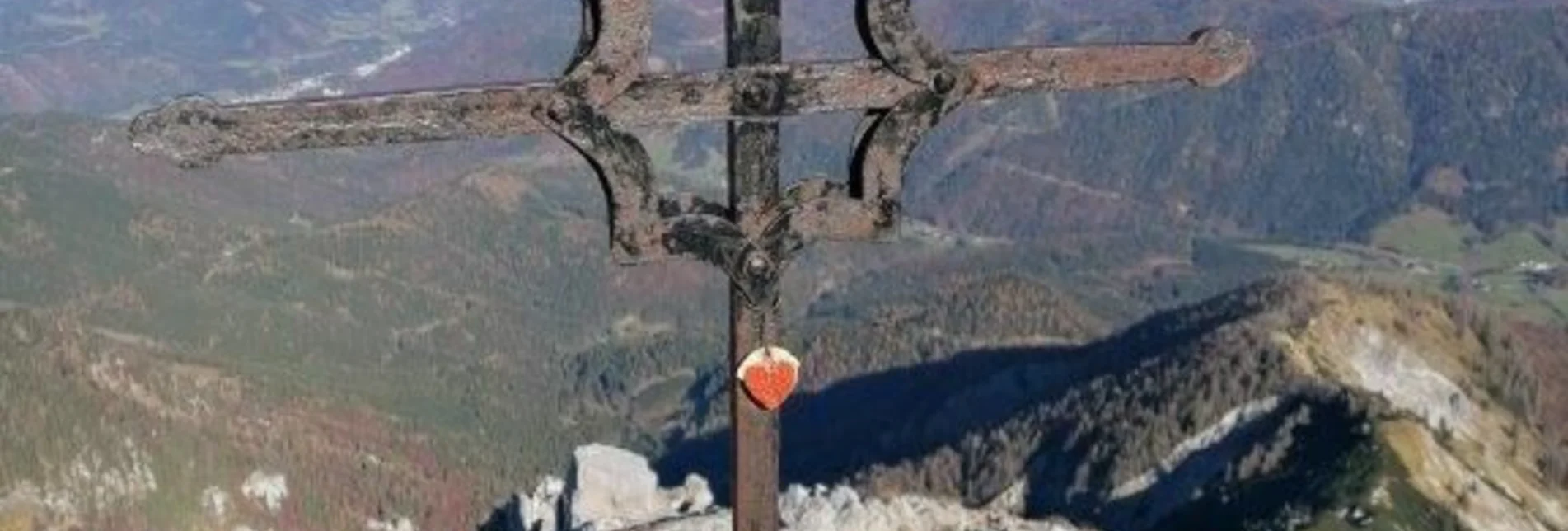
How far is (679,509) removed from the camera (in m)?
89.7

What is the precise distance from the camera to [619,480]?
107562 mm

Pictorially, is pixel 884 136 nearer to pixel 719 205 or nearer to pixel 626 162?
pixel 719 205

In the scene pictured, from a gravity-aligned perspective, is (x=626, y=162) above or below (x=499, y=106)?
below

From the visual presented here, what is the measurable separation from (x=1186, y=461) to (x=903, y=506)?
4480 inches

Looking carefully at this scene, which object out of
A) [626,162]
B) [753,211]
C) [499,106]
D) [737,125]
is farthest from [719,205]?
[499,106]

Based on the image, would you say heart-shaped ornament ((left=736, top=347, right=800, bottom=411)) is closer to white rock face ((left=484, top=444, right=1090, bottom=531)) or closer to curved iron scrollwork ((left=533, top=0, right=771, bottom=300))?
curved iron scrollwork ((left=533, top=0, right=771, bottom=300))

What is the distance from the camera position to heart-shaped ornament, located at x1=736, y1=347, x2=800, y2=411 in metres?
14.3

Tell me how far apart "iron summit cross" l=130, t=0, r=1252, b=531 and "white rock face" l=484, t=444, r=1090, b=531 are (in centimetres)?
1646

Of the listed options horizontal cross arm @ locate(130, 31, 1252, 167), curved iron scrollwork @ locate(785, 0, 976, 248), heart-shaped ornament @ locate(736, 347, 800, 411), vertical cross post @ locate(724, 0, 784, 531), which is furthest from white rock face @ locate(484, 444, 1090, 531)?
heart-shaped ornament @ locate(736, 347, 800, 411)

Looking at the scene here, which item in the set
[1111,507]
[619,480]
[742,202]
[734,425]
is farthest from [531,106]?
[1111,507]

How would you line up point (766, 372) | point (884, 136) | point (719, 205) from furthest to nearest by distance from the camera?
point (884, 136) < point (719, 205) < point (766, 372)

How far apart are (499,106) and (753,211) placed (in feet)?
6.16

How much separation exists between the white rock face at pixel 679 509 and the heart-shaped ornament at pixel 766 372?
16.7 m

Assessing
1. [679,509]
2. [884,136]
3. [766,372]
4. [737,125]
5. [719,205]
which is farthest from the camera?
[679,509]
